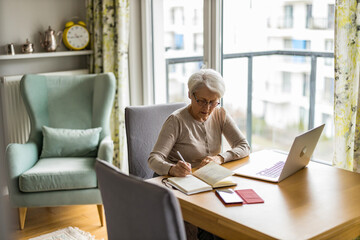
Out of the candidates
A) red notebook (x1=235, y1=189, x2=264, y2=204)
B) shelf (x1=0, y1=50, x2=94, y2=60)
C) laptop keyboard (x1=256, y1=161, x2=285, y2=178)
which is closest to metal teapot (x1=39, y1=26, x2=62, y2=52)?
shelf (x1=0, y1=50, x2=94, y2=60)

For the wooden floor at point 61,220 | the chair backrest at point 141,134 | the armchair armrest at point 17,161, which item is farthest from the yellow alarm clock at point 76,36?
the chair backrest at point 141,134

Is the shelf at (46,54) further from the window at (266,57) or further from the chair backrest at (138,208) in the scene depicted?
the chair backrest at (138,208)

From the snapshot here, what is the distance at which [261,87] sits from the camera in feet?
9.60

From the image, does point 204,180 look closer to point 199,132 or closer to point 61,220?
point 199,132

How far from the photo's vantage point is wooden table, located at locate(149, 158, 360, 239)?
139cm

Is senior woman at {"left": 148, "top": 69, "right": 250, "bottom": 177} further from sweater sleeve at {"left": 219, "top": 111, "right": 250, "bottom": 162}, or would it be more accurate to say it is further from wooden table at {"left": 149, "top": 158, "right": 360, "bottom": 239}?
wooden table at {"left": 149, "top": 158, "right": 360, "bottom": 239}

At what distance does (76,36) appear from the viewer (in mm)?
3734

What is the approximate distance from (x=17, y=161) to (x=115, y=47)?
1.37m

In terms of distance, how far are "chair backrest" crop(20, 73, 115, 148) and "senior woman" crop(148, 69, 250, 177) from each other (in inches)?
49.2

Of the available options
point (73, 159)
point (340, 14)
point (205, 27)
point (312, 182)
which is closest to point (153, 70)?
point (205, 27)

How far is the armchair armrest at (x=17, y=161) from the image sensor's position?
2.77m

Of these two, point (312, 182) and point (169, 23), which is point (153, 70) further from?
point (312, 182)

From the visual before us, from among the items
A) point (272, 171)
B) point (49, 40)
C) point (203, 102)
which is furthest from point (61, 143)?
point (272, 171)

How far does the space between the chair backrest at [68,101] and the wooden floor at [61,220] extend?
20.9 inches
